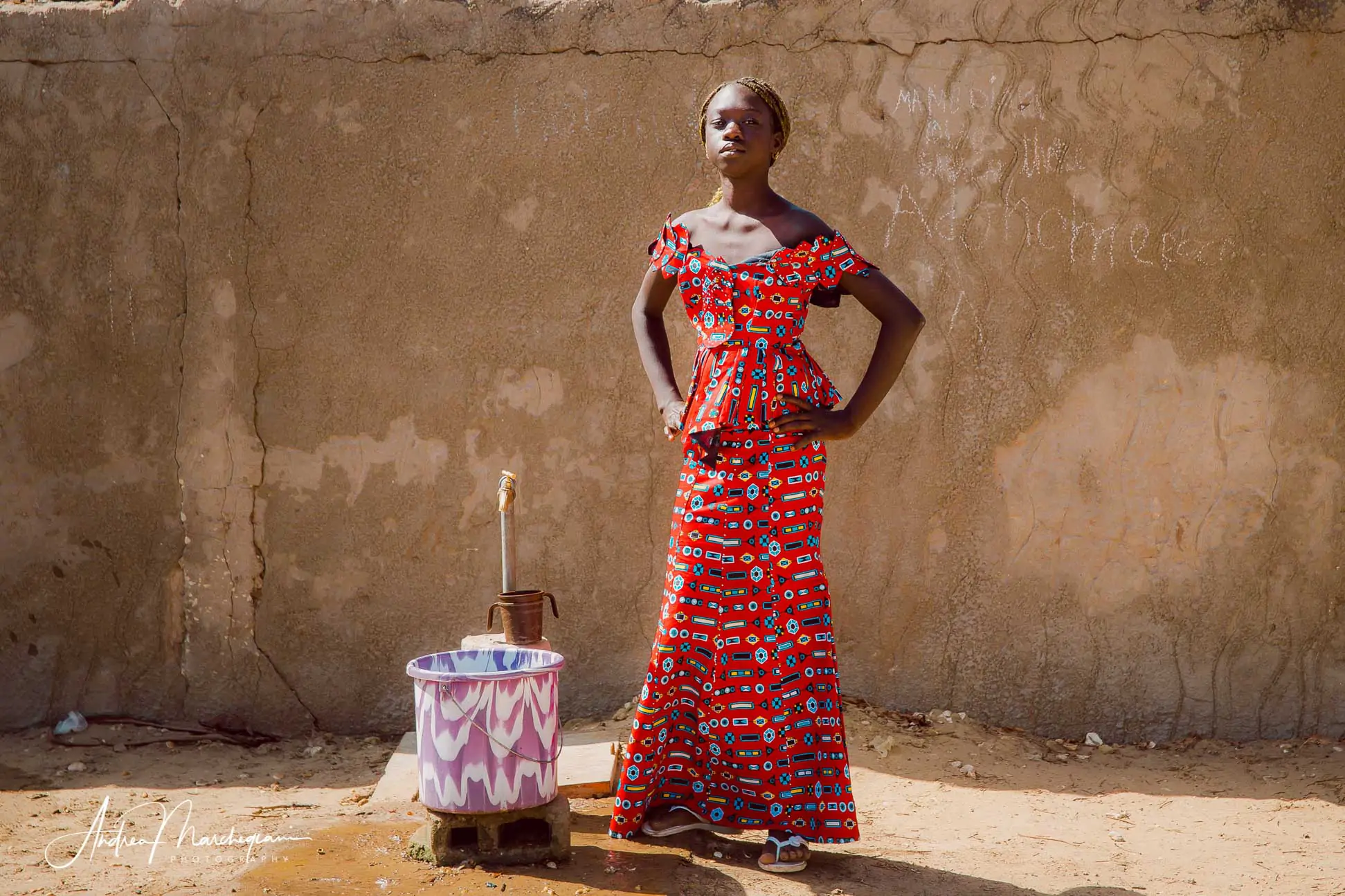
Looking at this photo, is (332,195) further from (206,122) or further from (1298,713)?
(1298,713)

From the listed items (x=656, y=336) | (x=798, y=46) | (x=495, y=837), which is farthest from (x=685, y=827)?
(x=798, y=46)

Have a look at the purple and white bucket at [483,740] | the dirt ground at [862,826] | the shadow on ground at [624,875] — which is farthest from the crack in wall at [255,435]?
the purple and white bucket at [483,740]

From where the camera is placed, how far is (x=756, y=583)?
2986 mm

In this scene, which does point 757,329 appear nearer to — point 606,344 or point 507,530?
point 507,530

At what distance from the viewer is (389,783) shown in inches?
142

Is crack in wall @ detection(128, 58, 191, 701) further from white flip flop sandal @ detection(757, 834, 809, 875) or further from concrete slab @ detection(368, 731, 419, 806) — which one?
white flip flop sandal @ detection(757, 834, 809, 875)

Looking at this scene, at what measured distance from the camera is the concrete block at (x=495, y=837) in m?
2.93

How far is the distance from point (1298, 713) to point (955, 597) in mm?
1254

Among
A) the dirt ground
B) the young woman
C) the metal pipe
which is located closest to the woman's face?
the young woman

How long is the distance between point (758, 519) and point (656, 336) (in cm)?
60

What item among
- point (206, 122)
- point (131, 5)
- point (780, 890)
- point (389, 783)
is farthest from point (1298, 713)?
point (131, 5)

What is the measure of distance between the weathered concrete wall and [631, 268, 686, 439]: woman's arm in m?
0.90

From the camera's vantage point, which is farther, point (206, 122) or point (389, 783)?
point (206, 122)

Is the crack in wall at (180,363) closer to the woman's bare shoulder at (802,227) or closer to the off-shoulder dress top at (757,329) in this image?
the off-shoulder dress top at (757,329)
